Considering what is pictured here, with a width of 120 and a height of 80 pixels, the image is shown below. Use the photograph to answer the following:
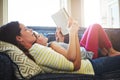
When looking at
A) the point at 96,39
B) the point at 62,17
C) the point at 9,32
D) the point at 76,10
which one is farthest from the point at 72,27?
the point at 76,10

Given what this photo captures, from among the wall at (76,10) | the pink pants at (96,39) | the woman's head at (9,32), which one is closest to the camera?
the woman's head at (9,32)

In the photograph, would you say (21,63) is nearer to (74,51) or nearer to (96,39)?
(74,51)

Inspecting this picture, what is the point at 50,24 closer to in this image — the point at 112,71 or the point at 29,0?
the point at 29,0

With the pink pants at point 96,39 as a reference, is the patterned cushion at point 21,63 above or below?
below

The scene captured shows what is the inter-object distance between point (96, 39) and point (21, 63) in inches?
30.5

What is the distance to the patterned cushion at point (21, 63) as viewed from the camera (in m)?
1.14

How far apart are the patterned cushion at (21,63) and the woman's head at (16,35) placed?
0.26 ft

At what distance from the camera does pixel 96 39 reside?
1.62 meters

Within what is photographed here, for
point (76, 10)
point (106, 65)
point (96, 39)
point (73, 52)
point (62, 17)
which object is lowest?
point (106, 65)

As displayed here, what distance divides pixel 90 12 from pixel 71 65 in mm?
2124

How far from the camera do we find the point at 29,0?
2.70 m

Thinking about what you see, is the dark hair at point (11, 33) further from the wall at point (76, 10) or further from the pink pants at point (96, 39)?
the wall at point (76, 10)

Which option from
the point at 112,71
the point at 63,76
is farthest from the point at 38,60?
the point at 112,71

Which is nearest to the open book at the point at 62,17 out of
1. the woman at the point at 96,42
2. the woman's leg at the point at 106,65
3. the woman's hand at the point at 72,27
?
the woman's hand at the point at 72,27
